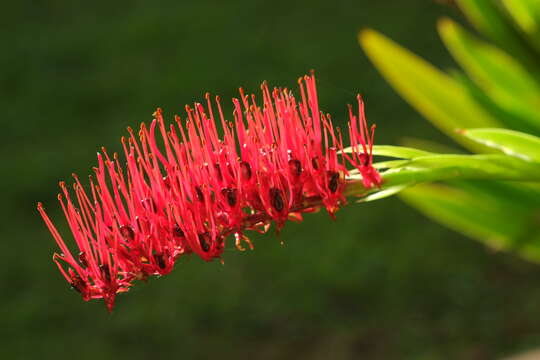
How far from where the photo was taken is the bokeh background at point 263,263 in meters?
3.20

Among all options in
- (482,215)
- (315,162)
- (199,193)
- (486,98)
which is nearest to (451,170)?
(315,162)

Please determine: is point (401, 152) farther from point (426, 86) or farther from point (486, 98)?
point (426, 86)

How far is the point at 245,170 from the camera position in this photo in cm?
72

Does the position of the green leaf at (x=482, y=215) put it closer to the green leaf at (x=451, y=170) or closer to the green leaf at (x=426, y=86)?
the green leaf at (x=426, y=86)

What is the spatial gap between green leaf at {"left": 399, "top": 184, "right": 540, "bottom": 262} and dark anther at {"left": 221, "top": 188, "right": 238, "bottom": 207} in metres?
0.93

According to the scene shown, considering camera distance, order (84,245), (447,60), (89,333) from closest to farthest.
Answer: (84,245) → (89,333) → (447,60)

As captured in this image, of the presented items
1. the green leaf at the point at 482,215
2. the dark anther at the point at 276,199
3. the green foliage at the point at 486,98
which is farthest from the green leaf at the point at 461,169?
the green leaf at the point at 482,215

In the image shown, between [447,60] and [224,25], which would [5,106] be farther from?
[447,60]

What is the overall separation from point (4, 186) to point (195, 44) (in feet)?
6.80

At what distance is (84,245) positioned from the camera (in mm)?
737

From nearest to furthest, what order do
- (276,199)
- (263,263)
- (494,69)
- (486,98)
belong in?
1. (276,199)
2. (486,98)
3. (494,69)
4. (263,263)

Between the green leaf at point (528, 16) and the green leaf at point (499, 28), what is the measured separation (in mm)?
25

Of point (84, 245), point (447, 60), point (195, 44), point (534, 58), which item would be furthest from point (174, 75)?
point (84, 245)

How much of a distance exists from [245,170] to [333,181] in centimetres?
9
